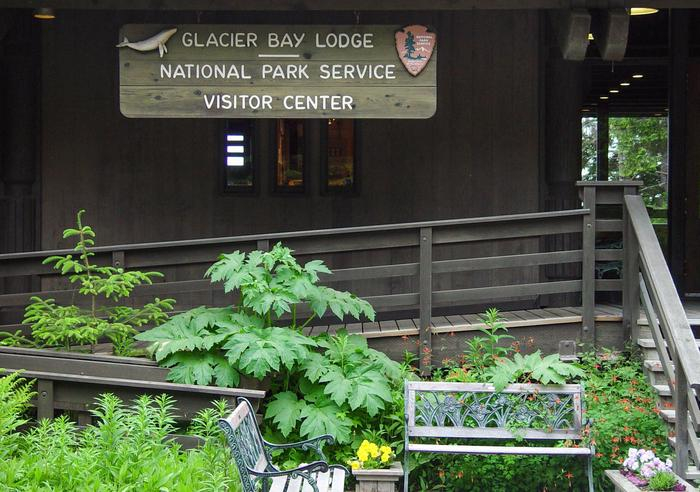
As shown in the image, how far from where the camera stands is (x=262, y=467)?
570 centimetres

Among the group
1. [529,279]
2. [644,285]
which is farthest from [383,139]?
[644,285]

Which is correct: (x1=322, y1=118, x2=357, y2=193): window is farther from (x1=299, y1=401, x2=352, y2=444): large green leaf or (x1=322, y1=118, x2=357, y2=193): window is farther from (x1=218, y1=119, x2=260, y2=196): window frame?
(x1=299, y1=401, x2=352, y2=444): large green leaf

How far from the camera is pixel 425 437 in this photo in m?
6.82

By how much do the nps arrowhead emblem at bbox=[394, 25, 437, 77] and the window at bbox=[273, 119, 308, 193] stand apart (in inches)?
127

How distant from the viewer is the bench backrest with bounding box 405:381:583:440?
671 centimetres

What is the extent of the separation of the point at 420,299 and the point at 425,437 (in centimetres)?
130

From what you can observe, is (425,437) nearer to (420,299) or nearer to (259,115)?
(420,299)

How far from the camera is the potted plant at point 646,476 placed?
17.7ft

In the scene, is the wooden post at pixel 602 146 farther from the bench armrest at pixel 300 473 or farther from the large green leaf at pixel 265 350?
the bench armrest at pixel 300 473

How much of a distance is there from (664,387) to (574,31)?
9.70 feet

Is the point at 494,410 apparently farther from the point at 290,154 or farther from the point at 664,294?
the point at 290,154

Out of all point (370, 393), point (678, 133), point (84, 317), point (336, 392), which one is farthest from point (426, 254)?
point (678, 133)

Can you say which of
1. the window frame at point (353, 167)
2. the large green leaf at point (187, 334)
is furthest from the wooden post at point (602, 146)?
the large green leaf at point (187, 334)

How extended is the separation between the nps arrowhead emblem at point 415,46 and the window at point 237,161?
3484 mm
